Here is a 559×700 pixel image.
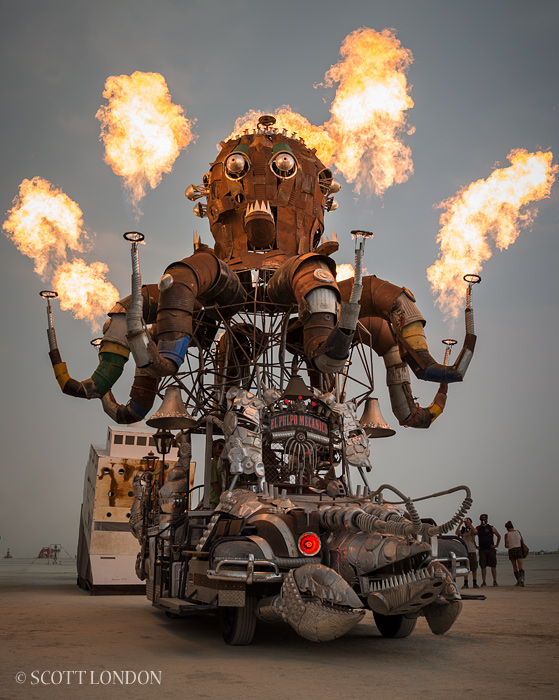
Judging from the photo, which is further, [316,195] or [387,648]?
[316,195]

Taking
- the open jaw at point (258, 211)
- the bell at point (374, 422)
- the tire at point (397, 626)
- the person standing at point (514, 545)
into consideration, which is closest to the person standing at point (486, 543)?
the person standing at point (514, 545)

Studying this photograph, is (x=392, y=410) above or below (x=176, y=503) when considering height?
above

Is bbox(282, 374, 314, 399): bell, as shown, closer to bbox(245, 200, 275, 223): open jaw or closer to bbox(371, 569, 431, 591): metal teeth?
bbox(245, 200, 275, 223): open jaw

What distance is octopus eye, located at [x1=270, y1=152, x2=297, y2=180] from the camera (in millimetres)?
14961

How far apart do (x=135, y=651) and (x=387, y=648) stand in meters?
3.12

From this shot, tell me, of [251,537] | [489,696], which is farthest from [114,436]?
[489,696]

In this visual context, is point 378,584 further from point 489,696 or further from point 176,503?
point 176,503

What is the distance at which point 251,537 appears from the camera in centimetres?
848

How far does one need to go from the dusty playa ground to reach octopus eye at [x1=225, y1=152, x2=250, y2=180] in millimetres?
9483

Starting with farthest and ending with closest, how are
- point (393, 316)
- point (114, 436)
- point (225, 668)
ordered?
point (114, 436) < point (393, 316) < point (225, 668)

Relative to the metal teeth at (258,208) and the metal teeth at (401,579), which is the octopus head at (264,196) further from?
the metal teeth at (401,579)

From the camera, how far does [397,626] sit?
9.21 m

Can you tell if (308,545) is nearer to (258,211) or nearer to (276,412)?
(276,412)

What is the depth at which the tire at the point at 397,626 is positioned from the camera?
916cm
